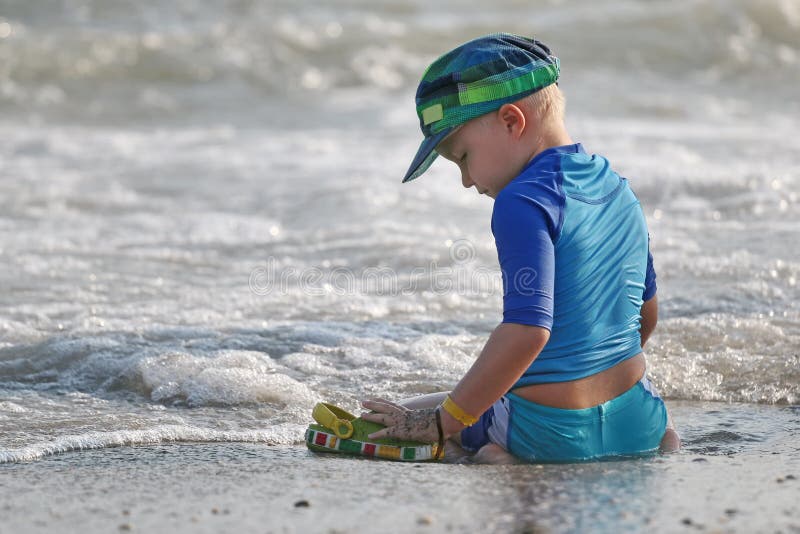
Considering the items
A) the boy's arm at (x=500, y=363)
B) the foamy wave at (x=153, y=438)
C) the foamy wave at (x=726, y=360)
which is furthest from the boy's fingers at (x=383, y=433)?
the foamy wave at (x=726, y=360)

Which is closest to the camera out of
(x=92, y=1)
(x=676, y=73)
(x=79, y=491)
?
(x=79, y=491)

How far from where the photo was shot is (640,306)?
279 cm

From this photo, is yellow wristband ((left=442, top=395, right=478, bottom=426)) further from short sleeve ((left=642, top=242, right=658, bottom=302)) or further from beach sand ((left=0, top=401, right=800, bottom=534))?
short sleeve ((left=642, top=242, right=658, bottom=302))

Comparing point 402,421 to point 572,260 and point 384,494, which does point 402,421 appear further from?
point 572,260

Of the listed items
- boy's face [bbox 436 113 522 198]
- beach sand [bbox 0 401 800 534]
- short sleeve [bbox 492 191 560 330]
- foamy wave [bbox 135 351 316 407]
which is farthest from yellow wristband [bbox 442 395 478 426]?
foamy wave [bbox 135 351 316 407]

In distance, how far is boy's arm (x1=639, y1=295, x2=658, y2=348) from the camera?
296 cm

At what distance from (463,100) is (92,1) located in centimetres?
1495

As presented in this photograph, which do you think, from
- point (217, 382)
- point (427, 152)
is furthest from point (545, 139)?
point (217, 382)

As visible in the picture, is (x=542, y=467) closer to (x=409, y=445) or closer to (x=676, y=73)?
(x=409, y=445)

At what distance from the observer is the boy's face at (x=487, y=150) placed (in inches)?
104

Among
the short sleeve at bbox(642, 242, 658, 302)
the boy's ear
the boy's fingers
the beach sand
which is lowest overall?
the beach sand

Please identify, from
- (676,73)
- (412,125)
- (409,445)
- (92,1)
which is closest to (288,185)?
(412,125)

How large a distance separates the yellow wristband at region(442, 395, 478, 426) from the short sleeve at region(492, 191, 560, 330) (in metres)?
0.26

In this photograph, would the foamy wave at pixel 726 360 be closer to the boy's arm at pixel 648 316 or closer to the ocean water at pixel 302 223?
the ocean water at pixel 302 223
